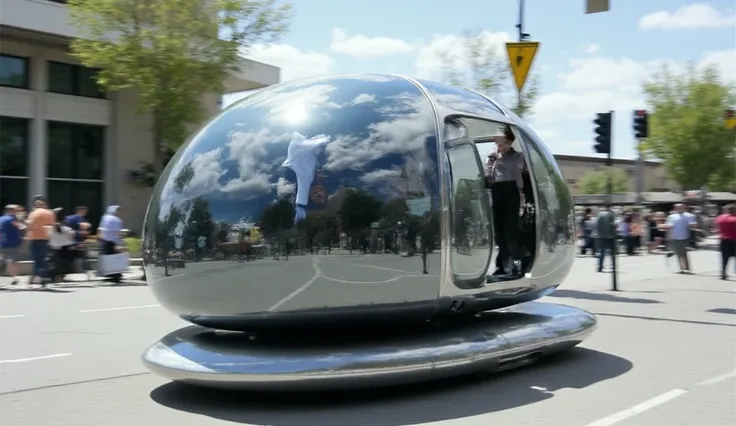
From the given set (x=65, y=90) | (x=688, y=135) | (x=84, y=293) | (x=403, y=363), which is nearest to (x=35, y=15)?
(x=65, y=90)

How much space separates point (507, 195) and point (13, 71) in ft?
71.0

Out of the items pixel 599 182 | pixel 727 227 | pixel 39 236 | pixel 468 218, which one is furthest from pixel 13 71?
A: pixel 599 182

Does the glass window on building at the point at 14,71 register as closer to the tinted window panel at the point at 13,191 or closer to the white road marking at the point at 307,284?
the tinted window panel at the point at 13,191

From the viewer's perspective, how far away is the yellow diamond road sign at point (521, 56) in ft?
40.4

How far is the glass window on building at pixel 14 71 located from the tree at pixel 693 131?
95.2 ft

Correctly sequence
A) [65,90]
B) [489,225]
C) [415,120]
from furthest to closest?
[65,90]
[489,225]
[415,120]

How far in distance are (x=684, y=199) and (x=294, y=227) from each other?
41837 millimetres

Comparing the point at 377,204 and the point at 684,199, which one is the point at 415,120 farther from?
the point at 684,199

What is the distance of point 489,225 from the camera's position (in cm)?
650

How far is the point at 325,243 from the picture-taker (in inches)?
220

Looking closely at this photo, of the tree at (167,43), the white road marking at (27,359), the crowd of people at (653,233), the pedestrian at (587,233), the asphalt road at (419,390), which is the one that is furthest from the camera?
the pedestrian at (587,233)

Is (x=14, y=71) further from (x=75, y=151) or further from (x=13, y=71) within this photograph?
(x=75, y=151)

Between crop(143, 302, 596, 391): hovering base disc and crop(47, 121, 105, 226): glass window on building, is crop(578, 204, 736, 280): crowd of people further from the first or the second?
crop(47, 121, 105, 226): glass window on building

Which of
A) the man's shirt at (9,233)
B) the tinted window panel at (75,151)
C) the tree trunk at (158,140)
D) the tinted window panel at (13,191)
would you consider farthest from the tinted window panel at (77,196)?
the man's shirt at (9,233)
